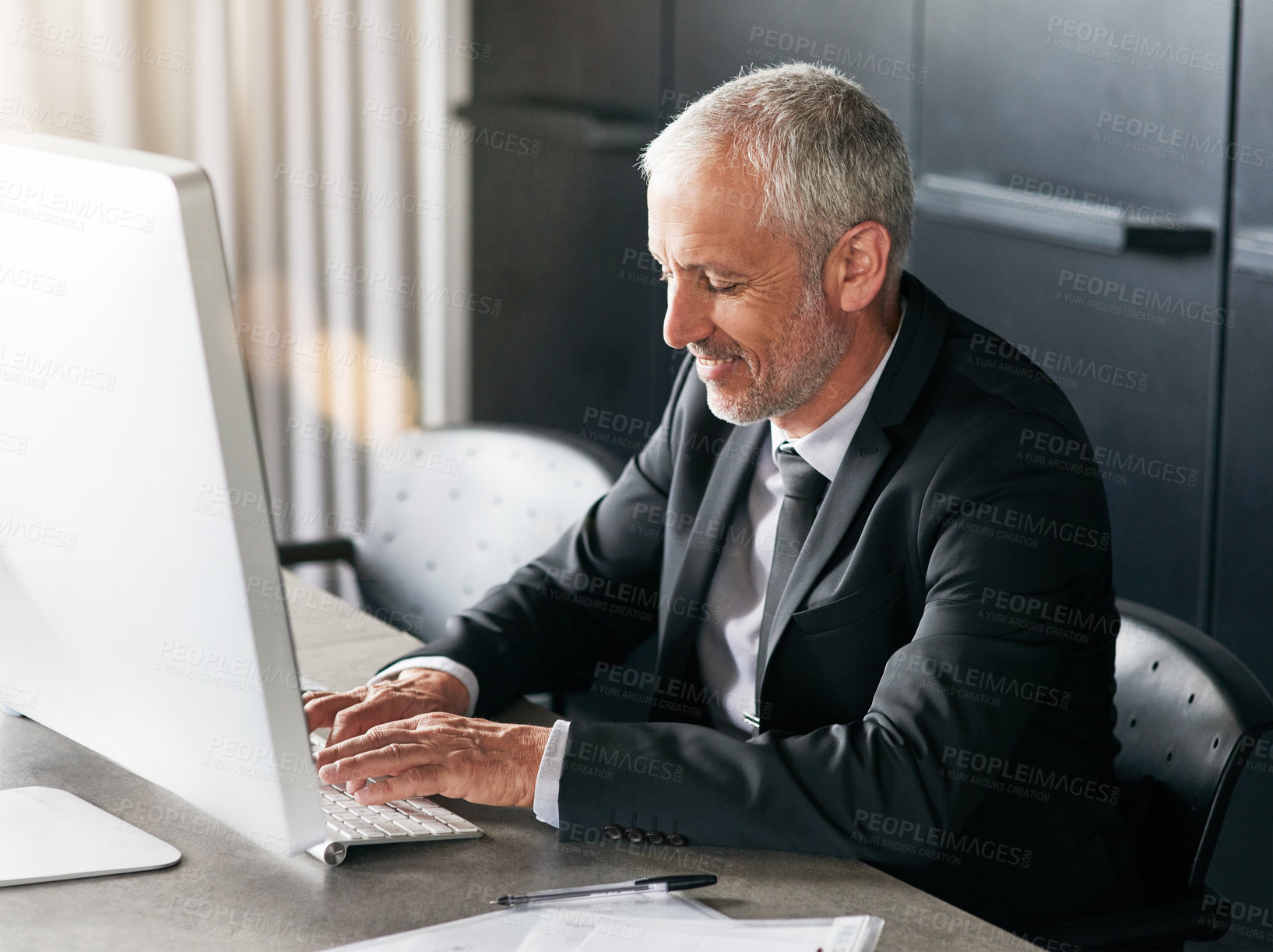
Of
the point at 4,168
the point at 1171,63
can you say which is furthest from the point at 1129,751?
the point at 1171,63

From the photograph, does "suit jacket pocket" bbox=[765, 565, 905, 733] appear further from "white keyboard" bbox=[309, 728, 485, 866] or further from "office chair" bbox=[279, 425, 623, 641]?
"office chair" bbox=[279, 425, 623, 641]

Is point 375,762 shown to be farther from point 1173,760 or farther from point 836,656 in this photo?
point 1173,760

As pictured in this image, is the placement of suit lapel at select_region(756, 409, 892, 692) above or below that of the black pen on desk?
above

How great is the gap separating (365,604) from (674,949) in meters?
1.38

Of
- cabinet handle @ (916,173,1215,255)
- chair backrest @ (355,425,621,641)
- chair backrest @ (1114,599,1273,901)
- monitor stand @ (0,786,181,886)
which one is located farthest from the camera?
cabinet handle @ (916,173,1215,255)

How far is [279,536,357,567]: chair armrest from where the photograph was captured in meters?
2.06

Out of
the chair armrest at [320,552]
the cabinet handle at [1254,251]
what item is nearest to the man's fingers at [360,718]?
the chair armrest at [320,552]

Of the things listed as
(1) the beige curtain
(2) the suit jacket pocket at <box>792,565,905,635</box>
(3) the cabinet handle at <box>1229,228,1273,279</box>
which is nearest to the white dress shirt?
(2) the suit jacket pocket at <box>792,565,905,635</box>

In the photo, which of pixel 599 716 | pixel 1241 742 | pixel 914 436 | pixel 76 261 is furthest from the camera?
pixel 599 716

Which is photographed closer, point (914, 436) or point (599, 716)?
point (914, 436)

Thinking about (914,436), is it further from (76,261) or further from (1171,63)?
(1171,63)

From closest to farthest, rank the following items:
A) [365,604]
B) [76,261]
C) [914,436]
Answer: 1. [76,261]
2. [914,436]
3. [365,604]

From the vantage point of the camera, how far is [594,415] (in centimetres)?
384

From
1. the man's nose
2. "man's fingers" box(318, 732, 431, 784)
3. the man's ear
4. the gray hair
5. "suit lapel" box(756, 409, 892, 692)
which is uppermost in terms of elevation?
the gray hair
